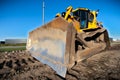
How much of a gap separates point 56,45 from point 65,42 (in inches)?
22.8

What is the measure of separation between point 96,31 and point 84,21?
132 centimetres

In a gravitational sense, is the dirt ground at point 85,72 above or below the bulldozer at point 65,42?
below

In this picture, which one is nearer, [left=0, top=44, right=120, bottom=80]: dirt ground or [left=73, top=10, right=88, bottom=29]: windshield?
[left=0, top=44, right=120, bottom=80]: dirt ground

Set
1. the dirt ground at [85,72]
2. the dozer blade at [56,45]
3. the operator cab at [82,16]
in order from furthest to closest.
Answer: the operator cab at [82,16] → the dozer blade at [56,45] → the dirt ground at [85,72]

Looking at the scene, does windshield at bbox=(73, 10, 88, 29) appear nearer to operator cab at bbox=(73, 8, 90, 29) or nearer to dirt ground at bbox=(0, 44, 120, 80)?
operator cab at bbox=(73, 8, 90, 29)

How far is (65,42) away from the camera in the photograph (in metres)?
→ 4.07

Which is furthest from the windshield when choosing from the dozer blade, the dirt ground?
the dirt ground

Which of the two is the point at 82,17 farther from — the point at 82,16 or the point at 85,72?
the point at 85,72

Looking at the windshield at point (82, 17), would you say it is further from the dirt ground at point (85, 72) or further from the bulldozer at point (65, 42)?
the dirt ground at point (85, 72)

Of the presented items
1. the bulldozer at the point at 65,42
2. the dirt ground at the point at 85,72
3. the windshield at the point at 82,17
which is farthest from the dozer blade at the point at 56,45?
the windshield at the point at 82,17

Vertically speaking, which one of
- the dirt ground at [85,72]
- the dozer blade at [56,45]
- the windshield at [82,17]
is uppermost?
the windshield at [82,17]

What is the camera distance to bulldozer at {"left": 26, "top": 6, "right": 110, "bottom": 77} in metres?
4.09

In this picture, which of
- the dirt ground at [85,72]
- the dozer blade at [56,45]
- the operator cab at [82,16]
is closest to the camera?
the dirt ground at [85,72]

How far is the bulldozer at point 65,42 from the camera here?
409 centimetres
